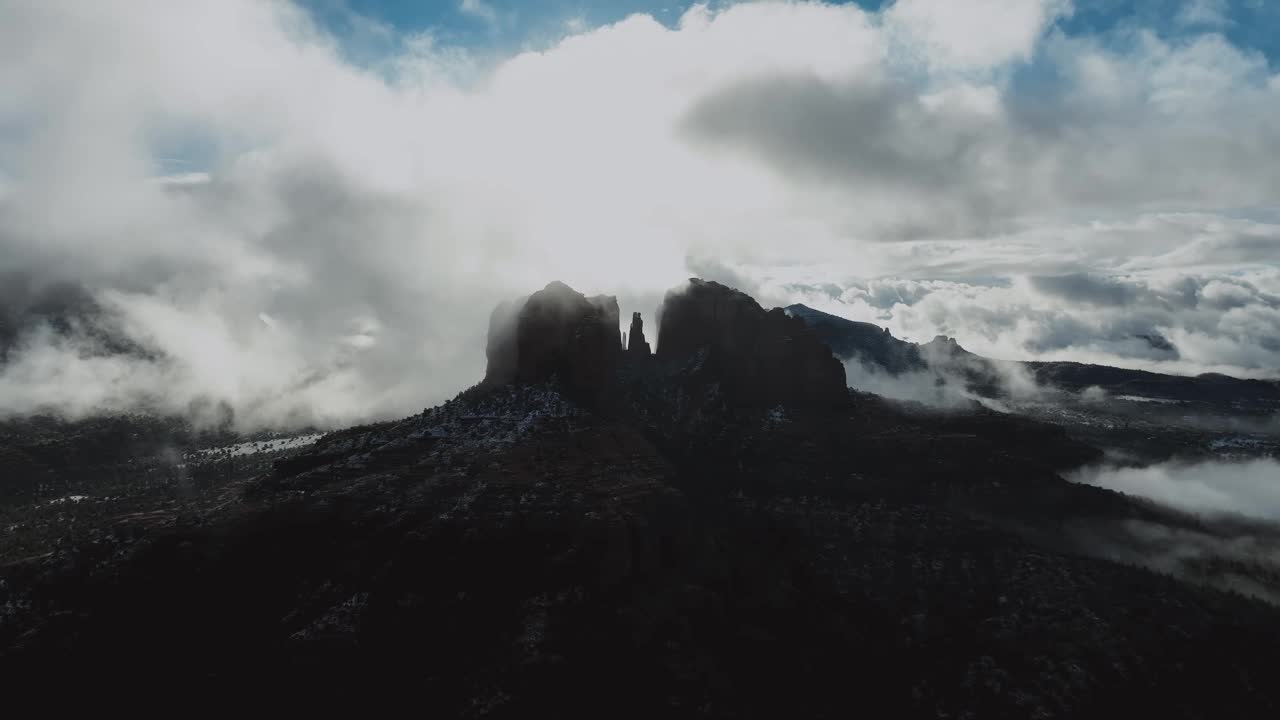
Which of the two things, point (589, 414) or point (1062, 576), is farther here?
point (589, 414)

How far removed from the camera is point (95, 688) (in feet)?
347

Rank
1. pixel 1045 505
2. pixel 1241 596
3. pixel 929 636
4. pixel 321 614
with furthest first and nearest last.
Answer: pixel 1045 505 < pixel 1241 596 < pixel 929 636 < pixel 321 614

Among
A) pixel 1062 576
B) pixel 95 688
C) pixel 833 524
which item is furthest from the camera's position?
pixel 833 524

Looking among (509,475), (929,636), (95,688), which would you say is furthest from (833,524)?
(95,688)

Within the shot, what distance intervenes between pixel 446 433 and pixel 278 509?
166 feet

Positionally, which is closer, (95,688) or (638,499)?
(95,688)

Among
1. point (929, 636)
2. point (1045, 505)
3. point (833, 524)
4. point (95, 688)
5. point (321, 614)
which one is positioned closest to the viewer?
point (95, 688)

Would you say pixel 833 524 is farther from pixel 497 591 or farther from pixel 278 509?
pixel 278 509

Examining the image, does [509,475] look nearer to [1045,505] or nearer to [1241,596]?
[1045,505]

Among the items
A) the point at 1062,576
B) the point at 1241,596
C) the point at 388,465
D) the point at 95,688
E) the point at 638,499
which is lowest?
the point at 1241,596

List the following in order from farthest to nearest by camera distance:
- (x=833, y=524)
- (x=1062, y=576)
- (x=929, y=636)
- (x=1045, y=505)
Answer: (x=1045, y=505)
(x=833, y=524)
(x=1062, y=576)
(x=929, y=636)

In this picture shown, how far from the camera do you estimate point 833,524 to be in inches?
7052

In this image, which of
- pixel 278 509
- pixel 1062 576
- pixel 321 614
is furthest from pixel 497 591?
pixel 1062 576

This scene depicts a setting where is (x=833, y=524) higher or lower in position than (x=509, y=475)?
lower
